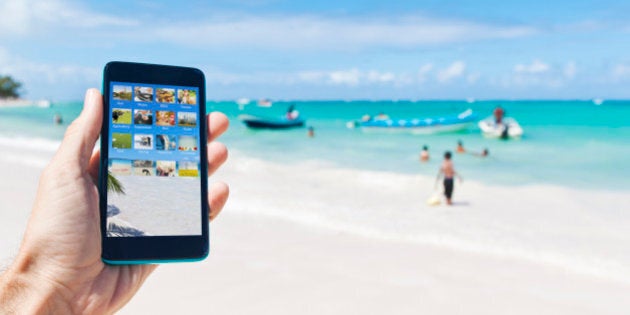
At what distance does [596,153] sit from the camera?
980 inches

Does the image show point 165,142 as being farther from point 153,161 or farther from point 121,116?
point 121,116

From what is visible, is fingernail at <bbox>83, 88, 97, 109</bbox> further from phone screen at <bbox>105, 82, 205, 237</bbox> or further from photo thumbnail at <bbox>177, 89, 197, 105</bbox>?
photo thumbnail at <bbox>177, 89, 197, 105</bbox>

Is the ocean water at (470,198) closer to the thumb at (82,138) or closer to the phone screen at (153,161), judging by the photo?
the phone screen at (153,161)

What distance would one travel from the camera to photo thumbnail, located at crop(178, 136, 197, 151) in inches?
107

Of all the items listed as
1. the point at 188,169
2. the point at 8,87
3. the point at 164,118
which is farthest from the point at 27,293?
the point at 8,87

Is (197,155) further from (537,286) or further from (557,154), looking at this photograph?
(557,154)

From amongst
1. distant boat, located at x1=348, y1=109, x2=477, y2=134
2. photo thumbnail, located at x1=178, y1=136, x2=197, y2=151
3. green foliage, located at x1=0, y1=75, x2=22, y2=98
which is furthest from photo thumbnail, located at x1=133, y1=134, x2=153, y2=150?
green foliage, located at x1=0, y1=75, x2=22, y2=98

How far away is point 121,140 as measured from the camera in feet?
8.50

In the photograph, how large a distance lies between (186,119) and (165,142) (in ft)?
0.48

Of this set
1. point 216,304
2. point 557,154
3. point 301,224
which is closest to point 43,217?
point 216,304

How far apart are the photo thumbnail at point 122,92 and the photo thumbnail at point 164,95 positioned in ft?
0.43

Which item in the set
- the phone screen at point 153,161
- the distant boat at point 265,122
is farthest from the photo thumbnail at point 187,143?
the distant boat at point 265,122

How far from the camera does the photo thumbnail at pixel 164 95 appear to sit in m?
2.71

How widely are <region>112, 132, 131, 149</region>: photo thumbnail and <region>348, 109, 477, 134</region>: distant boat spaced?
30060 millimetres
